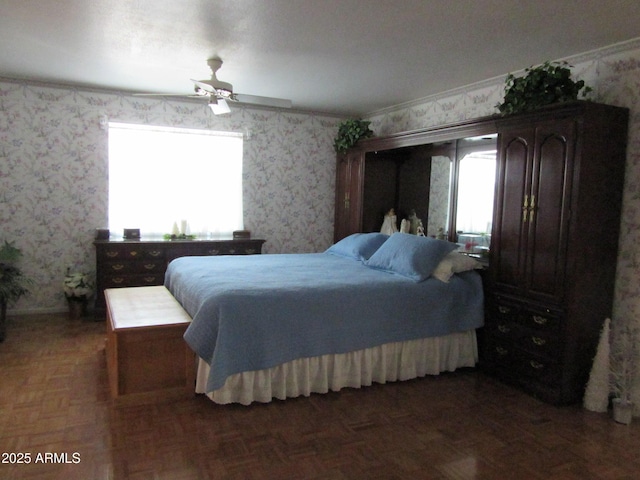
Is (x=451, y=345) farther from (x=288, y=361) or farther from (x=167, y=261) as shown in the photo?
(x=167, y=261)

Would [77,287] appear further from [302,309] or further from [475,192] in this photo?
[475,192]

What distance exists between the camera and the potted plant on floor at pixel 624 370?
9.61 feet

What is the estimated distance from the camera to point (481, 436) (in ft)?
8.83

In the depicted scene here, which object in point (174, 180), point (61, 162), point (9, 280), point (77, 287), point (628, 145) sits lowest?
point (77, 287)

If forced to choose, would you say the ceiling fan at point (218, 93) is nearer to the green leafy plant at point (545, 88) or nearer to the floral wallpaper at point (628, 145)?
the green leafy plant at point (545, 88)

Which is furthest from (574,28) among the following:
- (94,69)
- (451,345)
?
(94,69)

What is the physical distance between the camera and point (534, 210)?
3.24 metres

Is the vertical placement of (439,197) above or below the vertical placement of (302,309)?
above

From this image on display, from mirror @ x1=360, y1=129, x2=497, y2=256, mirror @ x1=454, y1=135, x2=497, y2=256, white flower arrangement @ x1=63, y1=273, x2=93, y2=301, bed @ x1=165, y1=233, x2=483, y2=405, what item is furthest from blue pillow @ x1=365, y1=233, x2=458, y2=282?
white flower arrangement @ x1=63, y1=273, x2=93, y2=301

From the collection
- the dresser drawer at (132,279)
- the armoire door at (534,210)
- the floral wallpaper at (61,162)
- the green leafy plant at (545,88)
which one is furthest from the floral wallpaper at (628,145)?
the dresser drawer at (132,279)

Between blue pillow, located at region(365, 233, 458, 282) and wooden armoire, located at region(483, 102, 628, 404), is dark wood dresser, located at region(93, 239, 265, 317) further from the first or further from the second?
wooden armoire, located at region(483, 102, 628, 404)

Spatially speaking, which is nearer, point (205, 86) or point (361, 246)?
point (205, 86)

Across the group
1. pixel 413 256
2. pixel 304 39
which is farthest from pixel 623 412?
pixel 304 39

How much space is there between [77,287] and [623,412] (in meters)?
4.73
